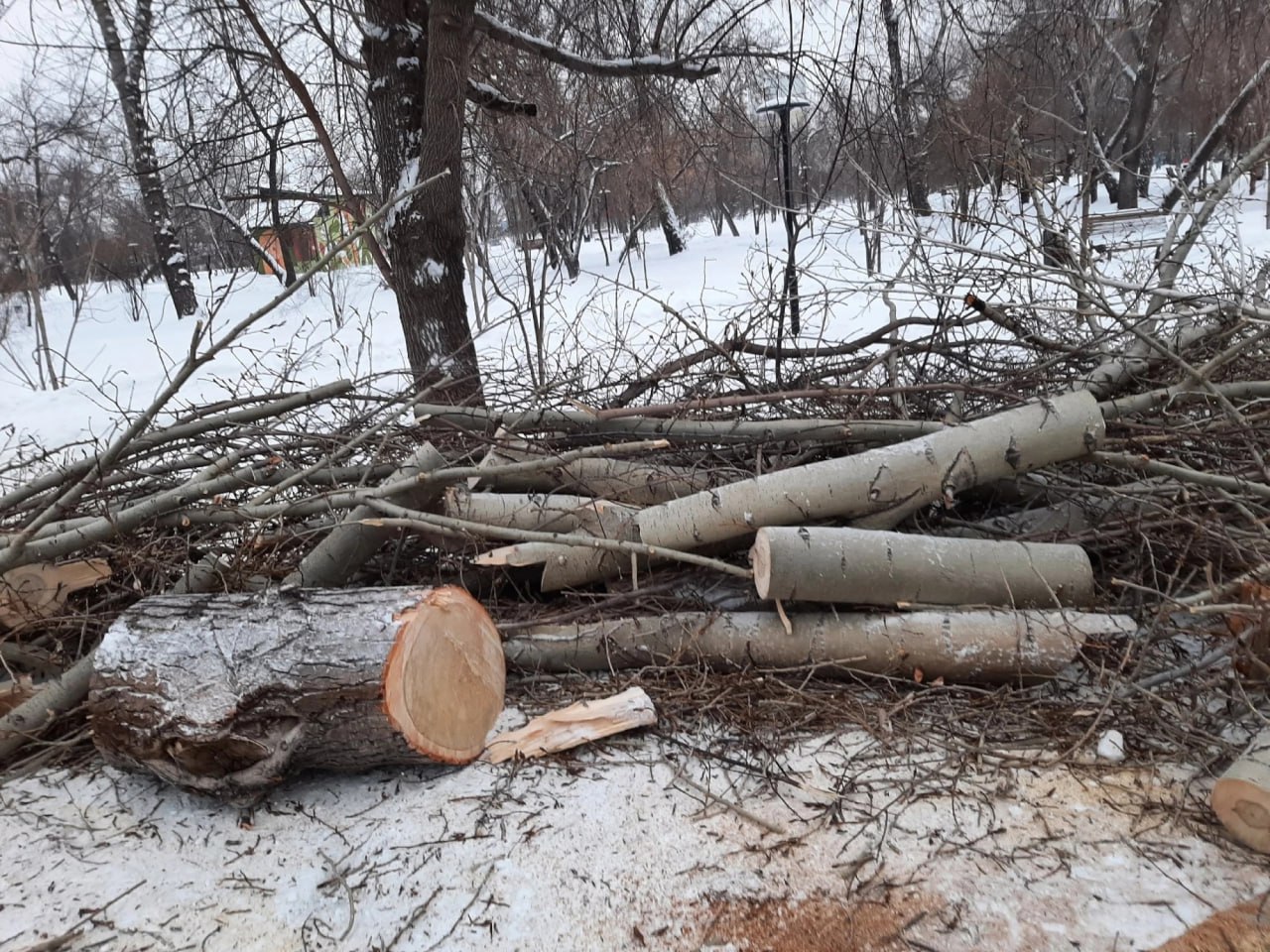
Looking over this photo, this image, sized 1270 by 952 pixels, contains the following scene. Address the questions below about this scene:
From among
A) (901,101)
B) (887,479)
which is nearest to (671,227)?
(901,101)

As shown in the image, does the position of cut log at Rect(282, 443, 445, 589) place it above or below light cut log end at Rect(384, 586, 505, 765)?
above

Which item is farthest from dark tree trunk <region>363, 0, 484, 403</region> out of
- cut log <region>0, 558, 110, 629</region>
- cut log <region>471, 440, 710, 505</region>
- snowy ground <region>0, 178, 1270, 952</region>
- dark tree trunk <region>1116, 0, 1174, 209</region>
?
dark tree trunk <region>1116, 0, 1174, 209</region>

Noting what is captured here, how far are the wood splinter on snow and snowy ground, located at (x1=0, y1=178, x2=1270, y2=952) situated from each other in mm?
57

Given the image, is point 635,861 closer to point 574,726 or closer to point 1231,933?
point 574,726

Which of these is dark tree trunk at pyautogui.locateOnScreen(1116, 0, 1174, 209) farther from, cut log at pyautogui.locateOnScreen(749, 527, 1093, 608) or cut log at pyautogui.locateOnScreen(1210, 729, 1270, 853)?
cut log at pyautogui.locateOnScreen(1210, 729, 1270, 853)

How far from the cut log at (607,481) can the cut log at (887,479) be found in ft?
1.17

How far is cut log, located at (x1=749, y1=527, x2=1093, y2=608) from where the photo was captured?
2807 millimetres

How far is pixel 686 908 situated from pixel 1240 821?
4.69 feet

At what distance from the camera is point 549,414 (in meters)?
3.76

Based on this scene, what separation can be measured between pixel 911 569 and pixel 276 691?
2.12 m

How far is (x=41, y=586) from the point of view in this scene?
3252 millimetres

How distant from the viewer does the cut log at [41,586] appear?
3186 mm

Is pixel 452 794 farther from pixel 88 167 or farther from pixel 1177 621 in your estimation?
pixel 88 167

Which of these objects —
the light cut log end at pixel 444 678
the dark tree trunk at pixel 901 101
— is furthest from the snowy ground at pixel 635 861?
the dark tree trunk at pixel 901 101
